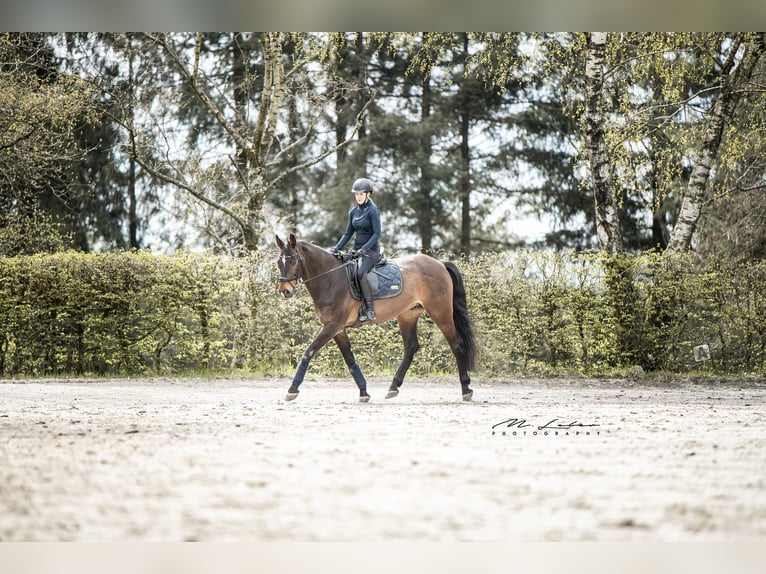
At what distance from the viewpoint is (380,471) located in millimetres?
5168

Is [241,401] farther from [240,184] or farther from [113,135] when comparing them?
[113,135]

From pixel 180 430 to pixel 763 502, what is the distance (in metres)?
4.61

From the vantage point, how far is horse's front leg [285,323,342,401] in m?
9.45

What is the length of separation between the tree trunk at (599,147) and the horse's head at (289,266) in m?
6.60

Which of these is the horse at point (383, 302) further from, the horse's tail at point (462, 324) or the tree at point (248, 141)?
the tree at point (248, 141)

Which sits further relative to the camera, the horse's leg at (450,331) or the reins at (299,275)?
the horse's leg at (450,331)

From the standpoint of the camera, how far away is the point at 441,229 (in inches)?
896

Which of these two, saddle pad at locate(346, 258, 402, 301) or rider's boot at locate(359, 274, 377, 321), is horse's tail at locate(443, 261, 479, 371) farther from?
rider's boot at locate(359, 274, 377, 321)

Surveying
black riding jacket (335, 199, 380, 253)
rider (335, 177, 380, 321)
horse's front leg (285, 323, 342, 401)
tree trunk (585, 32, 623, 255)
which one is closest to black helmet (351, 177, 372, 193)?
rider (335, 177, 380, 321)

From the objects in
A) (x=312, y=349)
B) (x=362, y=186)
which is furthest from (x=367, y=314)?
(x=362, y=186)

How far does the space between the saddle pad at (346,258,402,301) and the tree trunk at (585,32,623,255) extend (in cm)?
551

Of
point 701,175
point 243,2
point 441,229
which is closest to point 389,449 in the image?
point 243,2

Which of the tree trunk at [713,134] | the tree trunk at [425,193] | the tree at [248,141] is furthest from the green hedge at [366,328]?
the tree trunk at [425,193]

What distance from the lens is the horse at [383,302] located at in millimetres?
9523
